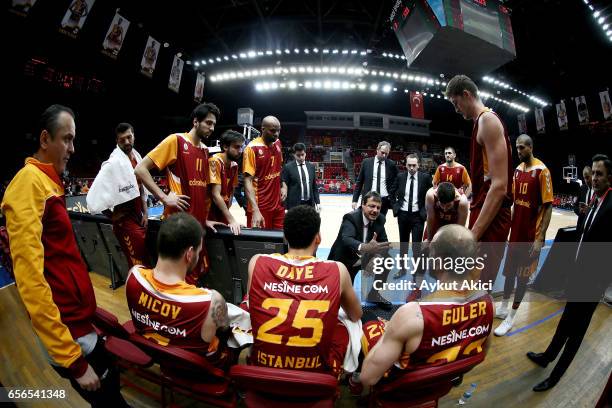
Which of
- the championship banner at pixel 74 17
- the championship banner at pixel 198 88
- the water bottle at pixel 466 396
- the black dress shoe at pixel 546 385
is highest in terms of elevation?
the championship banner at pixel 198 88

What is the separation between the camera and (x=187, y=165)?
269 cm

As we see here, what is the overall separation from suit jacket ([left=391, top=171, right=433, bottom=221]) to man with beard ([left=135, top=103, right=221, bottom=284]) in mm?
2900

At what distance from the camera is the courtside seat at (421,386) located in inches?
43.8

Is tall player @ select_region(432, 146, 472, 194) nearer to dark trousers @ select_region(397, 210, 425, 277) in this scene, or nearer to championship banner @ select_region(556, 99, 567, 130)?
dark trousers @ select_region(397, 210, 425, 277)

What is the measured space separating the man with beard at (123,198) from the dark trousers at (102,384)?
1655 millimetres

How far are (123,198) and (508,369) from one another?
3.76 meters

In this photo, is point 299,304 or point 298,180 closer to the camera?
point 299,304

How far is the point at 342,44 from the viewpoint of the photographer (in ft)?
44.3

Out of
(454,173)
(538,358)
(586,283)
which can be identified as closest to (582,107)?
(454,173)

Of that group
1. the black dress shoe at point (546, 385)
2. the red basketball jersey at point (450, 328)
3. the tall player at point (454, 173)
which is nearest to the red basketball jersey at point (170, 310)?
the red basketball jersey at point (450, 328)

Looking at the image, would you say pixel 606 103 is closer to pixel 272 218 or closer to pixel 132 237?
pixel 272 218

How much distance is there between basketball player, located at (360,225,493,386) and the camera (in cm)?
125

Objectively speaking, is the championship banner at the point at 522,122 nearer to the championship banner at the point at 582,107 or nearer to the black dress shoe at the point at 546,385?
the championship banner at the point at 582,107

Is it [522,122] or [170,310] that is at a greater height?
[522,122]
